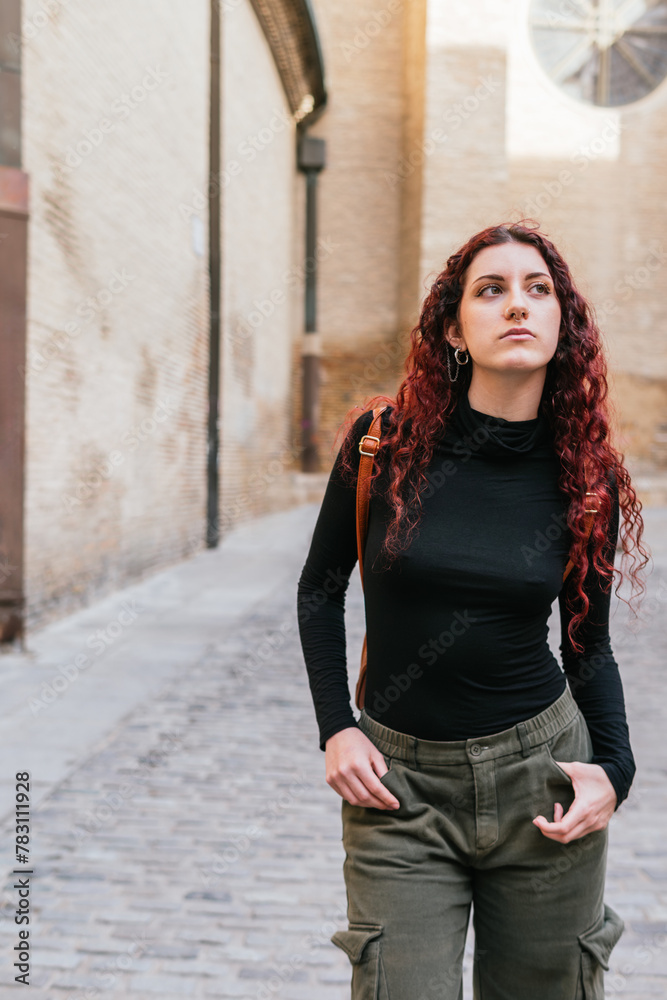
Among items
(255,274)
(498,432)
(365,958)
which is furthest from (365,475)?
(255,274)

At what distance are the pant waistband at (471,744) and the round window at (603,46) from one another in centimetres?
2222

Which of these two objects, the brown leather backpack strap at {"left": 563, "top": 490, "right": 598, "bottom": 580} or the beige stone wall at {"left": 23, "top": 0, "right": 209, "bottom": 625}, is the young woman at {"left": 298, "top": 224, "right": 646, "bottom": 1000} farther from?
the beige stone wall at {"left": 23, "top": 0, "right": 209, "bottom": 625}

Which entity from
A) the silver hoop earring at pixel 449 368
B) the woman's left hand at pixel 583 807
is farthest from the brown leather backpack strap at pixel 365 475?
the woman's left hand at pixel 583 807

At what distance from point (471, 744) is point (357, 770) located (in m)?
0.19

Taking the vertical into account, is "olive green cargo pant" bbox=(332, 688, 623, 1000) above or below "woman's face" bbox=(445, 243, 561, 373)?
below

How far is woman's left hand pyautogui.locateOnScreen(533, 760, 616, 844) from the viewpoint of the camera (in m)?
1.33

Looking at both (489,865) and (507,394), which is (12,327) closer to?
(507,394)

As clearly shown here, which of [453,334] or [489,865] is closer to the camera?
[489,865]

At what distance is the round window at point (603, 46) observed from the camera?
20469 millimetres

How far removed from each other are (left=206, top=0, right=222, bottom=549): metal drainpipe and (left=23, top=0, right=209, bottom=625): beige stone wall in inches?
16.2

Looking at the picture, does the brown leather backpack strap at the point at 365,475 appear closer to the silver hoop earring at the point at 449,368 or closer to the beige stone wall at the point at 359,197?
the silver hoop earring at the point at 449,368

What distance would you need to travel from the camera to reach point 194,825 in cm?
340

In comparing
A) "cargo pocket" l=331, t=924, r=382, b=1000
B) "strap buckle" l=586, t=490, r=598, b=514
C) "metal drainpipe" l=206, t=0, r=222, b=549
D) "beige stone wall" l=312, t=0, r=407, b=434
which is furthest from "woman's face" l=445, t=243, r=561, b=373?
"beige stone wall" l=312, t=0, r=407, b=434

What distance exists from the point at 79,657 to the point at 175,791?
270 centimetres
